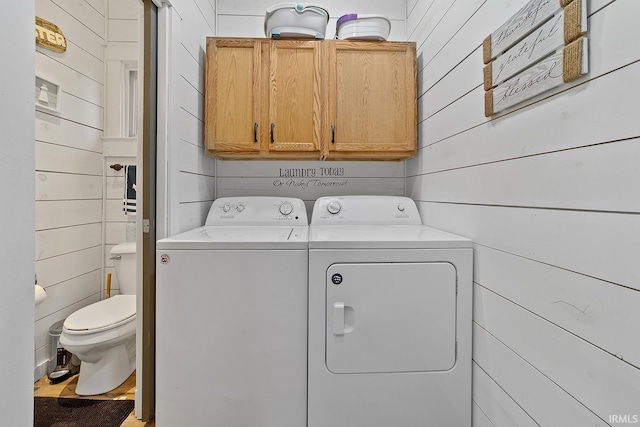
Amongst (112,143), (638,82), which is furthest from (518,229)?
(112,143)

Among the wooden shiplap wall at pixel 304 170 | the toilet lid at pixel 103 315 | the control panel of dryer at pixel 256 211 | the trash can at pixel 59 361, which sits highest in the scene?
the wooden shiplap wall at pixel 304 170

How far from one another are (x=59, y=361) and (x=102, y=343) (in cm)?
57

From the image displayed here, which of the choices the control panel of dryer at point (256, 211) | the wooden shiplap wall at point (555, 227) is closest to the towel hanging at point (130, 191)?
the control panel of dryer at point (256, 211)

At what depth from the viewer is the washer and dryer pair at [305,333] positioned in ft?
4.28

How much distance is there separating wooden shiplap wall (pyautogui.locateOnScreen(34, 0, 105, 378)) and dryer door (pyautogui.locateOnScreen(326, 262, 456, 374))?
1.94 meters

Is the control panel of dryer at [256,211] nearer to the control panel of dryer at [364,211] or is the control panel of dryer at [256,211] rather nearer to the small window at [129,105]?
the control panel of dryer at [364,211]

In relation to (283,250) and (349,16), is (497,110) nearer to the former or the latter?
(283,250)

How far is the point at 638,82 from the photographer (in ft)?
2.18

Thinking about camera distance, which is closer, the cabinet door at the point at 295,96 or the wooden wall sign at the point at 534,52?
the wooden wall sign at the point at 534,52

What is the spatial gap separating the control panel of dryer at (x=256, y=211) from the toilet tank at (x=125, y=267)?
0.82 metres

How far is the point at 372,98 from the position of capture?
1.95 m

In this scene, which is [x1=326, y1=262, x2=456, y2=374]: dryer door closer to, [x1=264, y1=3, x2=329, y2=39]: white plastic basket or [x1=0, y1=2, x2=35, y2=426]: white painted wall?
[x1=0, y1=2, x2=35, y2=426]: white painted wall

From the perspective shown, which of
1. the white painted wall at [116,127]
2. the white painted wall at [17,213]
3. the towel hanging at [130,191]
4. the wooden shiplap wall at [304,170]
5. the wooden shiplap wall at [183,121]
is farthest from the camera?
the white painted wall at [116,127]

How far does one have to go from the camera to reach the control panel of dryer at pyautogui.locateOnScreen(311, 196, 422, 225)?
78.1 inches
